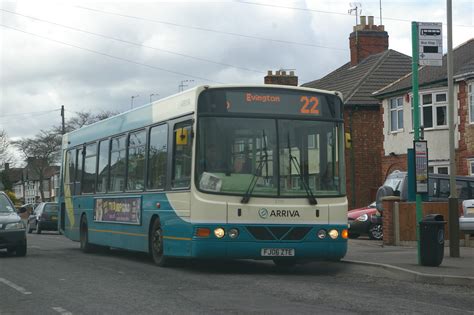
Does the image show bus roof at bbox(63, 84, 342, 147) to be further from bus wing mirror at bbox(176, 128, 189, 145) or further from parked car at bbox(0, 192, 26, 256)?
parked car at bbox(0, 192, 26, 256)

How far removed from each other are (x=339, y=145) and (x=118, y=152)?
229 inches

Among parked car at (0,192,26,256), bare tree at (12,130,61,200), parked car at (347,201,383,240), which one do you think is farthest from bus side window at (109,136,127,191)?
bare tree at (12,130,61,200)

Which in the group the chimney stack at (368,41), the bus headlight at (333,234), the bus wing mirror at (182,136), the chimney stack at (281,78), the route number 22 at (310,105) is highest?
the chimney stack at (368,41)

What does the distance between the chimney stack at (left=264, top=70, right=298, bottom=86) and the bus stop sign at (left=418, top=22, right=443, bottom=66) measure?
25652 millimetres

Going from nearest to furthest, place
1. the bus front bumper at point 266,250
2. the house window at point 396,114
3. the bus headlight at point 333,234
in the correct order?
the bus front bumper at point 266,250 → the bus headlight at point 333,234 → the house window at point 396,114

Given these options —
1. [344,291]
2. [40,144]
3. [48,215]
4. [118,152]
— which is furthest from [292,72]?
[40,144]

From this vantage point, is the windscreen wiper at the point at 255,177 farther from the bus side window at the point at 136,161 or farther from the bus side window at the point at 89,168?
the bus side window at the point at 89,168

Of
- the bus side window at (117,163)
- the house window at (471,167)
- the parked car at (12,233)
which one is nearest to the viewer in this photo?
the bus side window at (117,163)

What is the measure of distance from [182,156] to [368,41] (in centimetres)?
3218

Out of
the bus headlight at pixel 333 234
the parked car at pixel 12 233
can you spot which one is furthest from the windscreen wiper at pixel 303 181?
the parked car at pixel 12 233

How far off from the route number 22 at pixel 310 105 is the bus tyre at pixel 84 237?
8.02 m

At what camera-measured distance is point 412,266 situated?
13445mm

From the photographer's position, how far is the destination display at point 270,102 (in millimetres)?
12820

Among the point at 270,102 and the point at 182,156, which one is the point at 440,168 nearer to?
the point at 270,102
